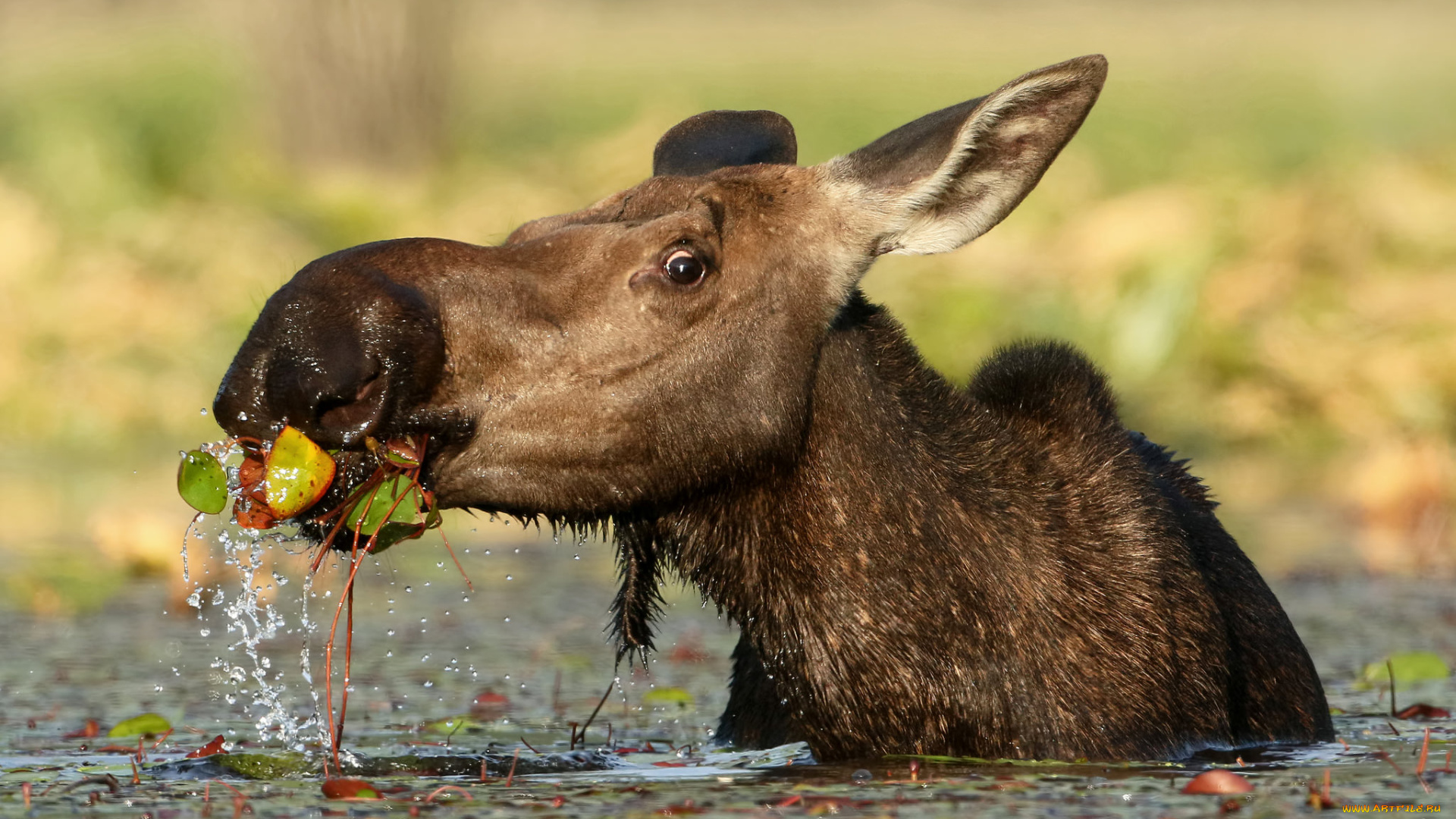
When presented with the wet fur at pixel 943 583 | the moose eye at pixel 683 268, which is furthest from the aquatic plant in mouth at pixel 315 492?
the moose eye at pixel 683 268

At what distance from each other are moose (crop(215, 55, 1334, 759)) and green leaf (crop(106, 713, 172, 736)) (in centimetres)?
163

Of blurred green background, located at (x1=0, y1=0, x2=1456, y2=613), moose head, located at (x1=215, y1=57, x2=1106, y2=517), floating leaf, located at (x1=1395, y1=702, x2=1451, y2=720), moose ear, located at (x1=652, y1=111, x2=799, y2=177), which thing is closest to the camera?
moose head, located at (x1=215, y1=57, x2=1106, y2=517)

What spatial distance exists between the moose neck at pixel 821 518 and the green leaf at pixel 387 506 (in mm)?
716

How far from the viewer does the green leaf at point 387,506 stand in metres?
5.69

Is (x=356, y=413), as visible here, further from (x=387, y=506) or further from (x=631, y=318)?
(x=631, y=318)

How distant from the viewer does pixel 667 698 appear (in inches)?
314

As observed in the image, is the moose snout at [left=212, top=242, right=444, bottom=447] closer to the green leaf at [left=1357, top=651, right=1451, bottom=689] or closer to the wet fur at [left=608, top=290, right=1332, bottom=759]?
the wet fur at [left=608, top=290, right=1332, bottom=759]

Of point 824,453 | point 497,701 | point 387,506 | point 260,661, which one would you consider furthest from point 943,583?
point 260,661

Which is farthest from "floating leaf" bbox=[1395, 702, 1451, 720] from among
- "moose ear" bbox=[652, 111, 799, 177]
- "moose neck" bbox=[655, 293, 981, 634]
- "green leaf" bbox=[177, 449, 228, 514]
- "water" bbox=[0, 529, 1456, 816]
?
"green leaf" bbox=[177, 449, 228, 514]

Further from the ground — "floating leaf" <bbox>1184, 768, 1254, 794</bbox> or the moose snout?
the moose snout

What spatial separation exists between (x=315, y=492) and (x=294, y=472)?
0.35 feet

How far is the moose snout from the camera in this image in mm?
5312

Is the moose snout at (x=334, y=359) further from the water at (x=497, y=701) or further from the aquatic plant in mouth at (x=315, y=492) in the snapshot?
the water at (x=497, y=701)

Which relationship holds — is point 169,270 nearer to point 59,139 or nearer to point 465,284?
point 59,139
